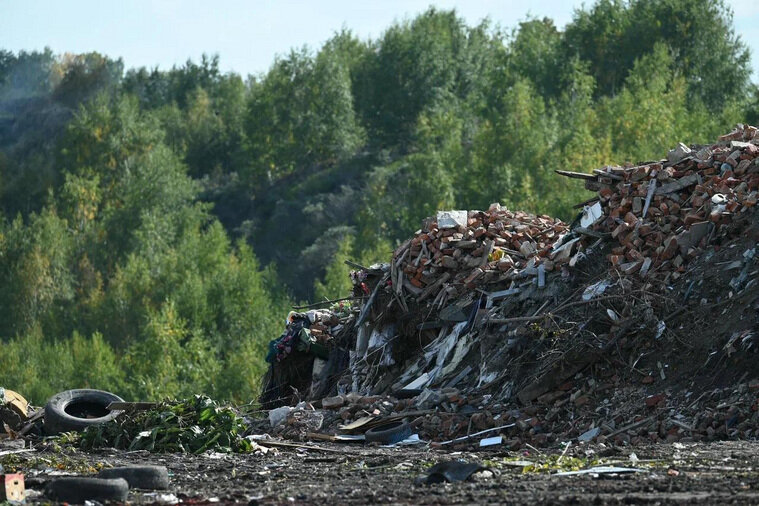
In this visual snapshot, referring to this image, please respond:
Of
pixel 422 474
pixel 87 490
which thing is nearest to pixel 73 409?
pixel 422 474

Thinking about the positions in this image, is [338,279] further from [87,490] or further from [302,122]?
[87,490]

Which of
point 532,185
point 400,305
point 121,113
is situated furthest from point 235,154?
point 400,305

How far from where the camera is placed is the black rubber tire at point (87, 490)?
272 inches

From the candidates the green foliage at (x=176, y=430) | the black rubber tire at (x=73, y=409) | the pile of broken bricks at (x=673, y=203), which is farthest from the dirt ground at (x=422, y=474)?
the pile of broken bricks at (x=673, y=203)

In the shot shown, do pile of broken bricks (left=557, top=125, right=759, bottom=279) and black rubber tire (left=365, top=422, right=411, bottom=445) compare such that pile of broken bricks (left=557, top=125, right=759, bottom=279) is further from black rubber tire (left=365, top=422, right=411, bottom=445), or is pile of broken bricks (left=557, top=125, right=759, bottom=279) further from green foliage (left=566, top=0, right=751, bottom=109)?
green foliage (left=566, top=0, right=751, bottom=109)

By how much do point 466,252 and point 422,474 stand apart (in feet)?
21.9

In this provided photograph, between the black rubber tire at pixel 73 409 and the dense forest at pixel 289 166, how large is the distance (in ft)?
66.0

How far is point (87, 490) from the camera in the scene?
690 centimetres

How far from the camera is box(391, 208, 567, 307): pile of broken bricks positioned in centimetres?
1390

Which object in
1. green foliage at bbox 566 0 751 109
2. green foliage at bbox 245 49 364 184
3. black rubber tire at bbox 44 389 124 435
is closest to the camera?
black rubber tire at bbox 44 389 124 435

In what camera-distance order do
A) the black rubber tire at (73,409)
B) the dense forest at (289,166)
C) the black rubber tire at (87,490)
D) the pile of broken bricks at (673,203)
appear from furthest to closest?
the dense forest at (289,166) < the black rubber tire at (73,409) < the pile of broken bricks at (673,203) < the black rubber tire at (87,490)

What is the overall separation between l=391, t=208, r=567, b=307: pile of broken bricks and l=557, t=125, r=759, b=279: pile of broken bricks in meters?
0.99

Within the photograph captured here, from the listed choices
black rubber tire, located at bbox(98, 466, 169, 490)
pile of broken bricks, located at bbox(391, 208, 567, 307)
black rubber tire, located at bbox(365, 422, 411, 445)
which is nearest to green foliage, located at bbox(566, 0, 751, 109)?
pile of broken bricks, located at bbox(391, 208, 567, 307)

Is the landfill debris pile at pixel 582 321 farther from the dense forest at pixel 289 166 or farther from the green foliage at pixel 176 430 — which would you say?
the dense forest at pixel 289 166
